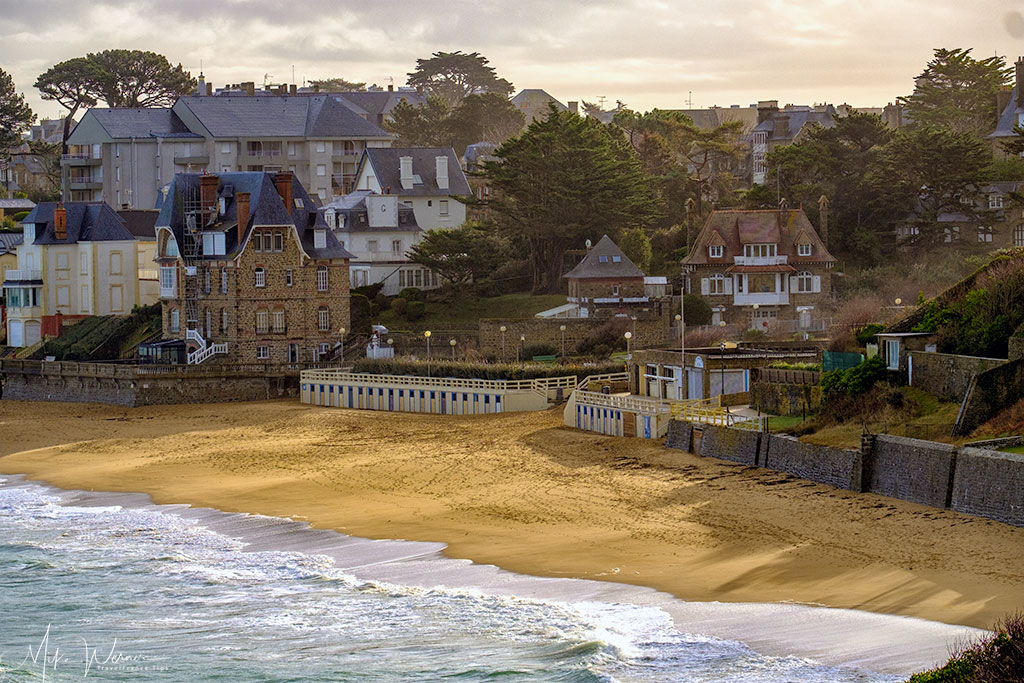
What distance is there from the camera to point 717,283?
217ft

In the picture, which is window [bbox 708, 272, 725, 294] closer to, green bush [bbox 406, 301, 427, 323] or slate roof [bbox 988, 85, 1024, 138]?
green bush [bbox 406, 301, 427, 323]

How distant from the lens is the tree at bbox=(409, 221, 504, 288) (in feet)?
224

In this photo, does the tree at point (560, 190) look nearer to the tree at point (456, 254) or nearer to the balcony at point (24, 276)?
the tree at point (456, 254)

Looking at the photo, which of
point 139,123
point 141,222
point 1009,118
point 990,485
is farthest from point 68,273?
point 1009,118

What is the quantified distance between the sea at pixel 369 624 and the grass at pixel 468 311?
3239cm

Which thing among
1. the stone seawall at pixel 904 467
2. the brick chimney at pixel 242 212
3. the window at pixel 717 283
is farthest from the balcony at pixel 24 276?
the stone seawall at pixel 904 467

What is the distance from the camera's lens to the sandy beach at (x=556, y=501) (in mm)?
27188

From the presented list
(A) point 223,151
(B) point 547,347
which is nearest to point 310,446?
(B) point 547,347

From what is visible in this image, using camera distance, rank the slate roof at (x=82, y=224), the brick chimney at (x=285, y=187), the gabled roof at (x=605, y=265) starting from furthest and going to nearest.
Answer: the slate roof at (x=82, y=224), the gabled roof at (x=605, y=265), the brick chimney at (x=285, y=187)

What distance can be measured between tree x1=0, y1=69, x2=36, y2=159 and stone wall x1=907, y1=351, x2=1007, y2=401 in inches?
3501

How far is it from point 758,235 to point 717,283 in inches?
112

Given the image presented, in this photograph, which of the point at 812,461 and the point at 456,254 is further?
the point at 456,254

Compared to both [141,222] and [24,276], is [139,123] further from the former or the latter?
[24,276]

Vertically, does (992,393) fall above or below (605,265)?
below
